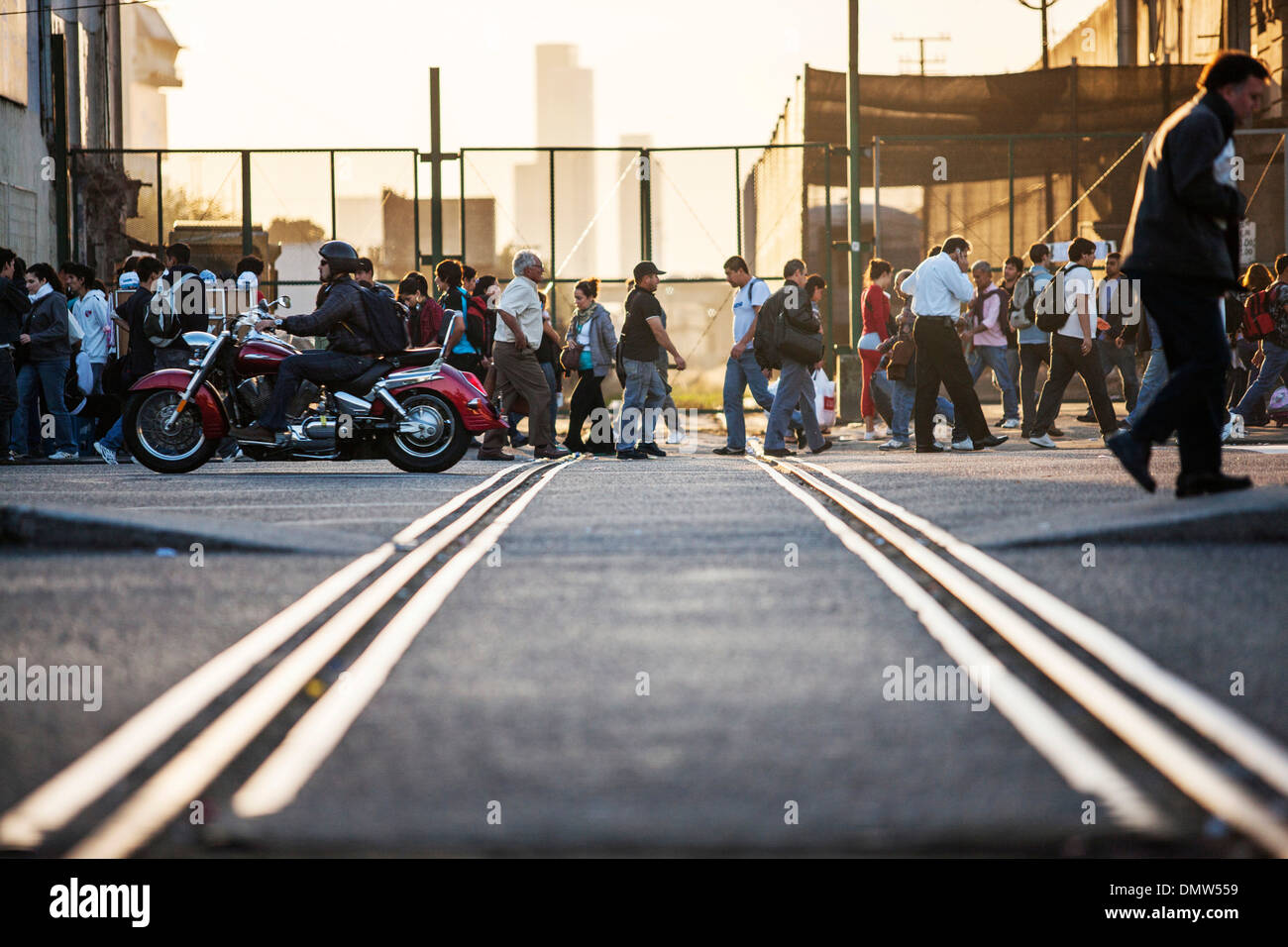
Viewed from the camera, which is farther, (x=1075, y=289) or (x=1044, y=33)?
(x=1044, y=33)

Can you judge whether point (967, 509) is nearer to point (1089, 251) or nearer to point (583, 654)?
point (583, 654)

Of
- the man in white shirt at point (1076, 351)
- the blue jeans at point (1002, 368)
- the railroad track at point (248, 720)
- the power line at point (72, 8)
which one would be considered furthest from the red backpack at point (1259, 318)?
the power line at point (72, 8)

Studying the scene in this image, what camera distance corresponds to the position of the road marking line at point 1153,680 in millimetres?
3609

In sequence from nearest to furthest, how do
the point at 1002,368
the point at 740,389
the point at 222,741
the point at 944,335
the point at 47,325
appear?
the point at 222,741
the point at 944,335
the point at 47,325
the point at 740,389
the point at 1002,368

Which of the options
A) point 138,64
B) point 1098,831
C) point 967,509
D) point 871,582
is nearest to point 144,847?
point 1098,831

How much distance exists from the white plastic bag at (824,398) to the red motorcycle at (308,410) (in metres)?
6.39

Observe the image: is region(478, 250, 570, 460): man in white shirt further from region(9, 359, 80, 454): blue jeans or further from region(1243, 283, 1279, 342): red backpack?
region(1243, 283, 1279, 342): red backpack

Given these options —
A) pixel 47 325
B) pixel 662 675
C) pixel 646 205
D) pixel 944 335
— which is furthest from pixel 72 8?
pixel 662 675

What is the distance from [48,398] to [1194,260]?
1143 centimetres

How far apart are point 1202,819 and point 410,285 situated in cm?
1522

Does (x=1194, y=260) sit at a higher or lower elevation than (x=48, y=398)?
higher

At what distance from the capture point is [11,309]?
1570cm

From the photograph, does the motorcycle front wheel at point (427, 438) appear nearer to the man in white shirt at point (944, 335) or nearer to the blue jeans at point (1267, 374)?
the man in white shirt at point (944, 335)

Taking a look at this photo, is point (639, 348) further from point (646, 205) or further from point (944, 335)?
point (646, 205)
